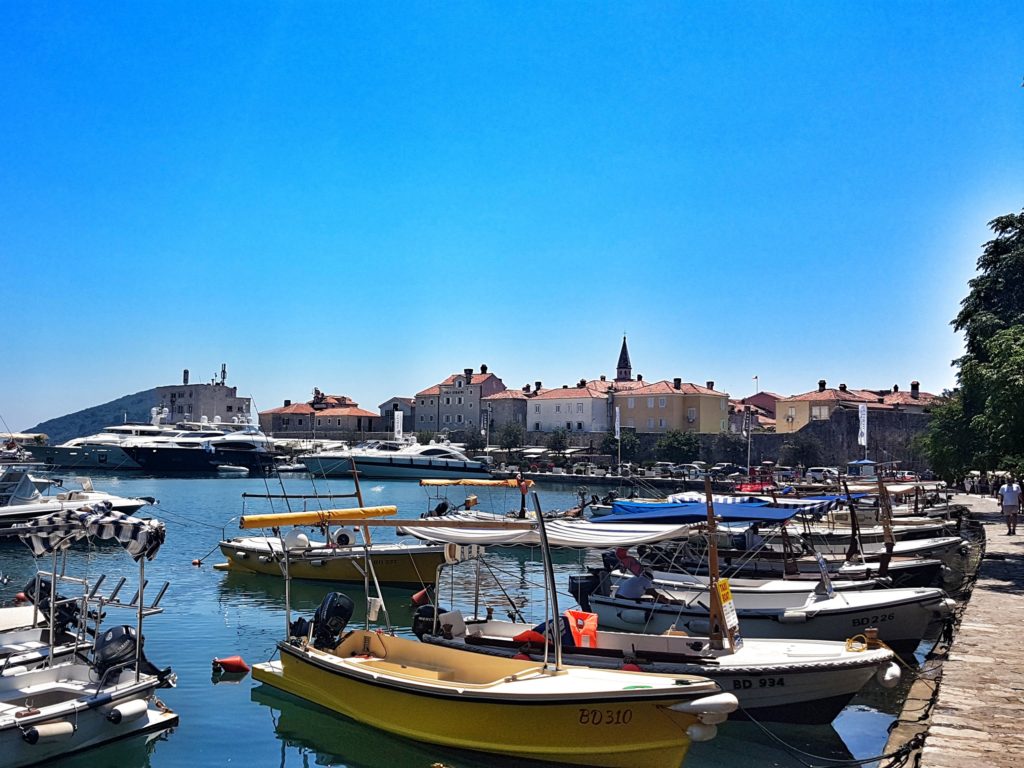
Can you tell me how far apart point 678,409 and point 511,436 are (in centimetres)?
1958

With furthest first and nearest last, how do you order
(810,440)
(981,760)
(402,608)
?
(810,440), (402,608), (981,760)

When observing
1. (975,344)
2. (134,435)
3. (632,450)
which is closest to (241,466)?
(134,435)

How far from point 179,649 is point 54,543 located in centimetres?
601

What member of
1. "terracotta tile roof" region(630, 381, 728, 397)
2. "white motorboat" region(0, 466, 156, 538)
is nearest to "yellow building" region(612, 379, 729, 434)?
"terracotta tile roof" region(630, 381, 728, 397)

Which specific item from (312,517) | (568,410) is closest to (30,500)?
(312,517)

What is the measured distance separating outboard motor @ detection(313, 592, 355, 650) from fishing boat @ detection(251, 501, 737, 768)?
0.40 m

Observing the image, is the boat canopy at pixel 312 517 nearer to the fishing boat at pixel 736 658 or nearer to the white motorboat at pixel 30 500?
the fishing boat at pixel 736 658

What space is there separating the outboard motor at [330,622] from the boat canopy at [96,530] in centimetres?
306

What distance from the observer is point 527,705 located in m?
11.0

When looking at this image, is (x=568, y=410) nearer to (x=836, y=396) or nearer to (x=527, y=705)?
(x=836, y=396)

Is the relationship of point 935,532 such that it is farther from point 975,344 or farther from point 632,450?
point 632,450

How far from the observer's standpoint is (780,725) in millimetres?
13133

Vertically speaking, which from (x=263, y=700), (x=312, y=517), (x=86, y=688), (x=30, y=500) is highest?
(x=312, y=517)

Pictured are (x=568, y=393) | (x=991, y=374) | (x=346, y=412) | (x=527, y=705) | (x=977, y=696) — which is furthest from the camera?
(x=346, y=412)
